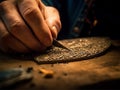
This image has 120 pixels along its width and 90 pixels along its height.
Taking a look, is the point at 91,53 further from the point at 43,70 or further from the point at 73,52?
the point at 43,70

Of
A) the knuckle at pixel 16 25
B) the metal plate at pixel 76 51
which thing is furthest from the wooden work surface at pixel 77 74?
the knuckle at pixel 16 25

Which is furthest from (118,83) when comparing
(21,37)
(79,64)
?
(21,37)

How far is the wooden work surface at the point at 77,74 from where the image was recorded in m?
0.77

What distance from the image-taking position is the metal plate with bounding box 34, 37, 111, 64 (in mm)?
998

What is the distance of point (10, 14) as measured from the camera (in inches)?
42.4

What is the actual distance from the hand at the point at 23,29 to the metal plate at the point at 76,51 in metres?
0.06

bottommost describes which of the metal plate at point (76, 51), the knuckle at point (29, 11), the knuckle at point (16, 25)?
the metal plate at point (76, 51)

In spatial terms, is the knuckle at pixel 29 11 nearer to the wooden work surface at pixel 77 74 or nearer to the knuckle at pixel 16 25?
the knuckle at pixel 16 25

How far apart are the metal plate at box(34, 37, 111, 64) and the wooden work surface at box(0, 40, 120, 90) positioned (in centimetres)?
2

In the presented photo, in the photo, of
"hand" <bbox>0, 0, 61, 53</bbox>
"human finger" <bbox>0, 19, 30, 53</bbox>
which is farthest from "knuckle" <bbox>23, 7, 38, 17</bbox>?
"human finger" <bbox>0, 19, 30, 53</bbox>

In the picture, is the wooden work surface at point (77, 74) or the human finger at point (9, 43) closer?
the wooden work surface at point (77, 74)

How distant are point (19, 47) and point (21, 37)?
0.05m

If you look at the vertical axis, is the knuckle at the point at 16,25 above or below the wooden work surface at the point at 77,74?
above

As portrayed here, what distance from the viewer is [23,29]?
1.03 meters
